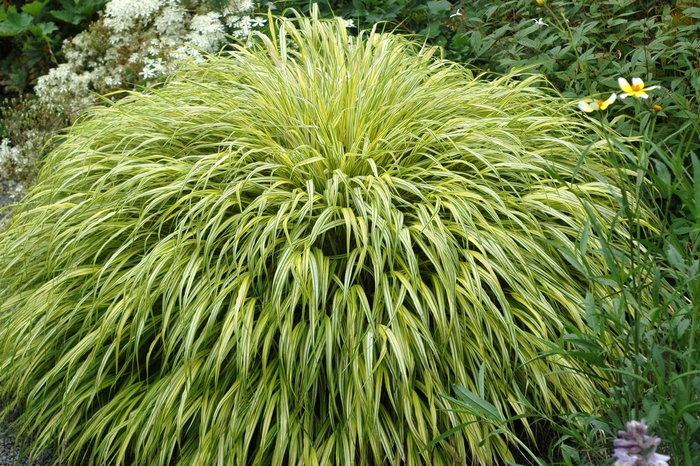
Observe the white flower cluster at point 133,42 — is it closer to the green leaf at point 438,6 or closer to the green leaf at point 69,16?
the green leaf at point 69,16

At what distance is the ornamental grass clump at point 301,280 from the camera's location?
1.94 metres

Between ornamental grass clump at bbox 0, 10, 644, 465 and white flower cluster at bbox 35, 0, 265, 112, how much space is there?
4.30 ft

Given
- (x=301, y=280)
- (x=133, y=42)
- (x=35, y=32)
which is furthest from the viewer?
(x=35, y=32)

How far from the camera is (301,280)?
1.94 metres

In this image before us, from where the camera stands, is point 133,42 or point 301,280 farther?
point 133,42

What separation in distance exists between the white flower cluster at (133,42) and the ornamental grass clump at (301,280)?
1310mm

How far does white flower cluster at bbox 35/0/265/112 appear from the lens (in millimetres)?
3865

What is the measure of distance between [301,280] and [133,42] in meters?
2.76

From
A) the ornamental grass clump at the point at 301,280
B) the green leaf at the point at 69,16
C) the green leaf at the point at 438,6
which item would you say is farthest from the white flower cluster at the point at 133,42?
the ornamental grass clump at the point at 301,280

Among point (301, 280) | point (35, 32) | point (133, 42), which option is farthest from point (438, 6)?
point (35, 32)

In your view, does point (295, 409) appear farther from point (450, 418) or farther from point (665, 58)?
point (665, 58)

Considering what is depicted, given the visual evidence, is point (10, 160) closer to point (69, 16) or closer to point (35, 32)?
point (35, 32)

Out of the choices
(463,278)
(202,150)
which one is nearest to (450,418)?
(463,278)

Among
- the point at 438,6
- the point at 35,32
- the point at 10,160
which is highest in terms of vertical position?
the point at 438,6
